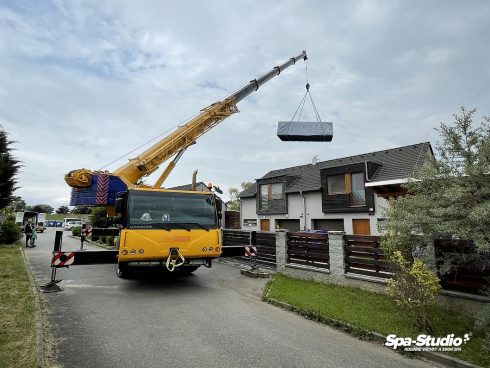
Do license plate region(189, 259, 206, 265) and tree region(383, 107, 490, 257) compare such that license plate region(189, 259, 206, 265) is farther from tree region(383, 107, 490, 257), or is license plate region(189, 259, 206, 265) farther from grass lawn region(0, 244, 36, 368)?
tree region(383, 107, 490, 257)

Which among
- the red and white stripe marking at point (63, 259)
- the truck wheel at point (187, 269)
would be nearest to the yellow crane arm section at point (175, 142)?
the red and white stripe marking at point (63, 259)

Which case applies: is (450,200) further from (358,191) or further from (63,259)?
(358,191)

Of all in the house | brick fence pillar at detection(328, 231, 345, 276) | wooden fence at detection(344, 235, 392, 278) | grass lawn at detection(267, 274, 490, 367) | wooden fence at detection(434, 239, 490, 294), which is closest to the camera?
grass lawn at detection(267, 274, 490, 367)

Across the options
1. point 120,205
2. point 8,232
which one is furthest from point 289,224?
point 8,232

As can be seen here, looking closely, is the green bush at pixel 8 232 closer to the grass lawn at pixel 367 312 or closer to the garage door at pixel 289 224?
the garage door at pixel 289 224

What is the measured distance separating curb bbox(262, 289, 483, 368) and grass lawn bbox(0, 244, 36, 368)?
5070 mm

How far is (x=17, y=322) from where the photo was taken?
5.68m

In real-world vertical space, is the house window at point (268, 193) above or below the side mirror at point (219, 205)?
above

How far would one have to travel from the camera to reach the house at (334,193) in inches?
798

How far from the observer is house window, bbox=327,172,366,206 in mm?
21031

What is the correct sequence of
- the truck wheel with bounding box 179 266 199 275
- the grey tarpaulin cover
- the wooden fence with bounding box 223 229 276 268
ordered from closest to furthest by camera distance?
1. the truck wheel with bounding box 179 266 199 275
2. the wooden fence with bounding box 223 229 276 268
3. the grey tarpaulin cover

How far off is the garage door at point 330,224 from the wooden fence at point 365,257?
13187 mm

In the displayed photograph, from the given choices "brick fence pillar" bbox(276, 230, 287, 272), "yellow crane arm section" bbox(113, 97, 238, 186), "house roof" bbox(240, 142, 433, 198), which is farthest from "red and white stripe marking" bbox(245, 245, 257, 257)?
"house roof" bbox(240, 142, 433, 198)

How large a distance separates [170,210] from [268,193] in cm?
2009
